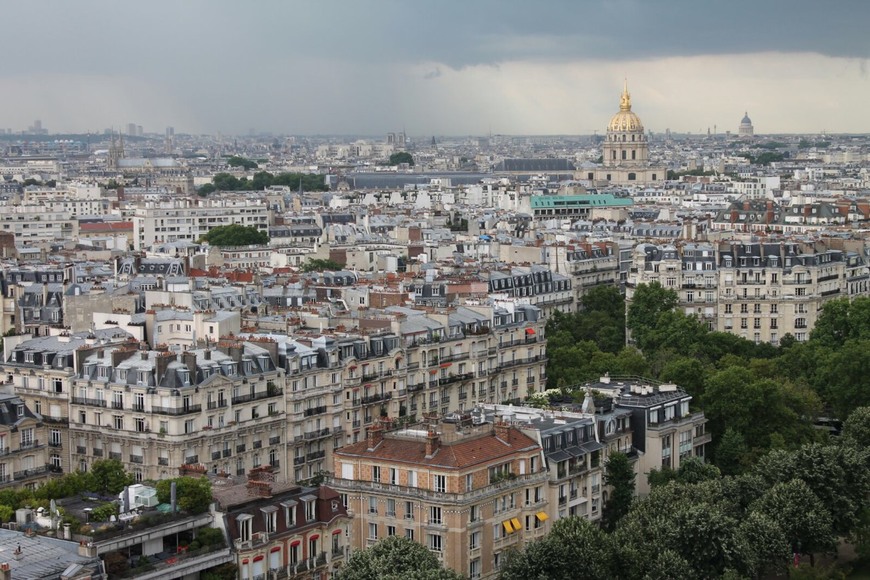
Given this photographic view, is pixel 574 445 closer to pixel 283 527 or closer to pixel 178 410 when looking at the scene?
pixel 283 527

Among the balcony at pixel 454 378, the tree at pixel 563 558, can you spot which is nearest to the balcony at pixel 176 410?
the tree at pixel 563 558

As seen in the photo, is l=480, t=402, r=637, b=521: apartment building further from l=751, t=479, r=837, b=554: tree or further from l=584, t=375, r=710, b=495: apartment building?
l=751, t=479, r=837, b=554: tree

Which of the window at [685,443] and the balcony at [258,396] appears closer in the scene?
the balcony at [258,396]

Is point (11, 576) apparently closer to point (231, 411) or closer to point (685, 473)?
point (231, 411)

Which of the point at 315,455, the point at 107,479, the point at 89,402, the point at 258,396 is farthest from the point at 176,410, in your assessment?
the point at 107,479

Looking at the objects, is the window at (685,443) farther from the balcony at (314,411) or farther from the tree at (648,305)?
the tree at (648,305)

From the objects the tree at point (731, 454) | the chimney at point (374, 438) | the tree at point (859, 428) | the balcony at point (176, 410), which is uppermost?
the balcony at point (176, 410)

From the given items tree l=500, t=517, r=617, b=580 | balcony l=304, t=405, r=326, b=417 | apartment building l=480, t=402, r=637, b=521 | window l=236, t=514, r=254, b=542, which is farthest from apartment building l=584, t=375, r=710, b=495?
window l=236, t=514, r=254, b=542
